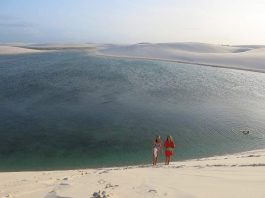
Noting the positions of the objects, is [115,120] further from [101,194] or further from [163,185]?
[101,194]

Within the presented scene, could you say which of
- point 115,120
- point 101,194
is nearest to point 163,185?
point 101,194

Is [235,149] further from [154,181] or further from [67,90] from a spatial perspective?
[67,90]

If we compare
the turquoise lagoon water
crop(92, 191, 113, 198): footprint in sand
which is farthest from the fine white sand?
the turquoise lagoon water

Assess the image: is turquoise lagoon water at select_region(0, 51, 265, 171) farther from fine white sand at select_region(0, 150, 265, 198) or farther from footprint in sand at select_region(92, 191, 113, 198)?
footprint in sand at select_region(92, 191, 113, 198)

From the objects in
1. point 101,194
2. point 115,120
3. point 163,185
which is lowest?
point 115,120

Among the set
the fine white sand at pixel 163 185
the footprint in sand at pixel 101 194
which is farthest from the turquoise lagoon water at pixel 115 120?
the footprint in sand at pixel 101 194

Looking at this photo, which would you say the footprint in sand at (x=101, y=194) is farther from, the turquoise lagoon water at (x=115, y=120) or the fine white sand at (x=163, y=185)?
the turquoise lagoon water at (x=115, y=120)

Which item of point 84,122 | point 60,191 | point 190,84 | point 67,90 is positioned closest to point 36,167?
point 84,122

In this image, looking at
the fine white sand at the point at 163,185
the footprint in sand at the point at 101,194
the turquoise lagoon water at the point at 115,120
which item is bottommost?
the turquoise lagoon water at the point at 115,120

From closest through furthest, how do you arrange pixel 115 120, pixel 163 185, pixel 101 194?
pixel 101 194, pixel 163 185, pixel 115 120
